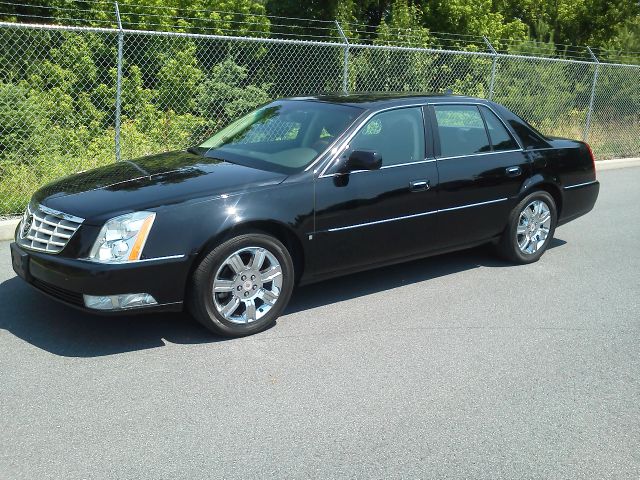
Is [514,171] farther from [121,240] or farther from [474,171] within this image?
[121,240]

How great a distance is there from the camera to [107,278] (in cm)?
422

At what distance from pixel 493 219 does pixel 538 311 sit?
1.14 meters

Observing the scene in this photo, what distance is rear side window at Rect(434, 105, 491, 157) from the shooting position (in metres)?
5.96

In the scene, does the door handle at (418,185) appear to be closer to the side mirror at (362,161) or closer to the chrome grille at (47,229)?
the side mirror at (362,161)

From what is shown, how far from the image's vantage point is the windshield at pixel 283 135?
529cm

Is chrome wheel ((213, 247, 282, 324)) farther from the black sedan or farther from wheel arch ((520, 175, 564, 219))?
wheel arch ((520, 175, 564, 219))

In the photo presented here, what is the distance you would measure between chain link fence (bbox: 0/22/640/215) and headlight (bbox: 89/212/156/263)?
4419 millimetres

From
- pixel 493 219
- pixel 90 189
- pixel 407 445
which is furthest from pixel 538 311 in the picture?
pixel 90 189

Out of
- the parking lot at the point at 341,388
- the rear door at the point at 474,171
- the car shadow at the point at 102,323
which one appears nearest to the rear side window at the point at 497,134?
the rear door at the point at 474,171

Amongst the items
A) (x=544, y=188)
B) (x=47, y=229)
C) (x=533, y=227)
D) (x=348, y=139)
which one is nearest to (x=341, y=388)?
(x=348, y=139)

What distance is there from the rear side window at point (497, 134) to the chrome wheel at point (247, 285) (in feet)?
8.83

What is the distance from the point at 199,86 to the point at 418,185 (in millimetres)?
7563

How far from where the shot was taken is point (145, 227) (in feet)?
14.2

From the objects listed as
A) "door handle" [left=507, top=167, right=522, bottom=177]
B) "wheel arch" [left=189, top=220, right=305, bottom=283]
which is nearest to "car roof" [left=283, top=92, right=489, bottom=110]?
"door handle" [left=507, top=167, right=522, bottom=177]
